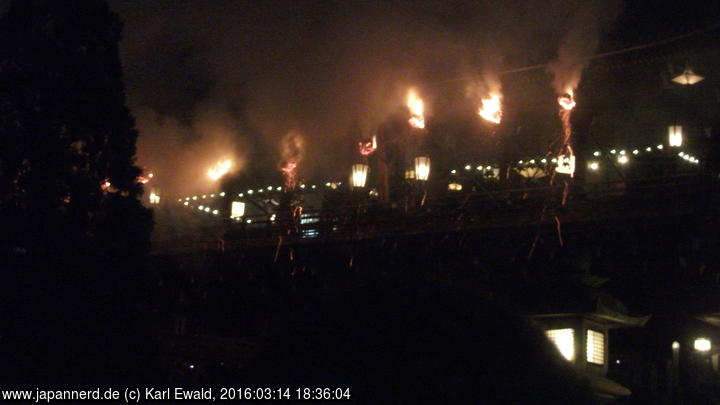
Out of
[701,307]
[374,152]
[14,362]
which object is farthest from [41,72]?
[701,307]

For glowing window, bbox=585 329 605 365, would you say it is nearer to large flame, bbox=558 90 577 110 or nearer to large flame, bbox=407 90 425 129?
large flame, bbox=558 90 577 110

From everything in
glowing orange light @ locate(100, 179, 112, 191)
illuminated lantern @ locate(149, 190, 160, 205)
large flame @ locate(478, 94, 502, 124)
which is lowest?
glowing orange light @ locate(100, 179, 112, 191)

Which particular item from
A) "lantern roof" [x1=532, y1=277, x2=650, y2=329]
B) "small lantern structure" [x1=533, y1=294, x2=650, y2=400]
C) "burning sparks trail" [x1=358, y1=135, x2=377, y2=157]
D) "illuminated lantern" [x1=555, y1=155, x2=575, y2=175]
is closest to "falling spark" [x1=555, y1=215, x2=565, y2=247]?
"lantern roof" [x1=532, y1=277, x2=650, y2=329]

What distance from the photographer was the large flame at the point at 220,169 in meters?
20.5

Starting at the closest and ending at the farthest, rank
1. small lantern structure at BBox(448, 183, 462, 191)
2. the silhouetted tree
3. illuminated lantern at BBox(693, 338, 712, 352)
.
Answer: the silhouetted tree, illuminated lantern at BBox(693, 338, 712, 352), small lantern structure at BBox(448, 183, 462, 191)

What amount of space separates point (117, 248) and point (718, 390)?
35.7 ft

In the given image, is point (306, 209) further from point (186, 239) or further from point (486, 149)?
point (486, 149)

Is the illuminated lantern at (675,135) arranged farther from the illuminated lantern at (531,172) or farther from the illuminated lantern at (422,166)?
the illuminated lantern at (422,166)

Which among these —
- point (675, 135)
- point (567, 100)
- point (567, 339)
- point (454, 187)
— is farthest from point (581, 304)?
point (454, 187)

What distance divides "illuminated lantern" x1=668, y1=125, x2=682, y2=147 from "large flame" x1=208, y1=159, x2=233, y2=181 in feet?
40.5

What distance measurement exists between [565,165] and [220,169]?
1077 centimetres

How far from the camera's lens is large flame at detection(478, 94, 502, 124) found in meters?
16.1
